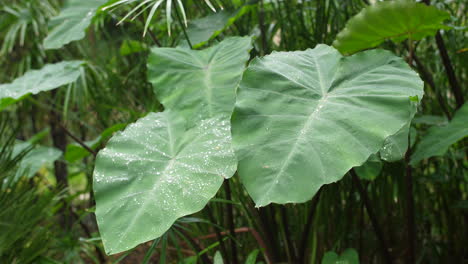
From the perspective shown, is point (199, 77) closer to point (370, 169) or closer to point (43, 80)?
point (370, 169)

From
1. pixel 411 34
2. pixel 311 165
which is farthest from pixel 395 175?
pixel 311 165

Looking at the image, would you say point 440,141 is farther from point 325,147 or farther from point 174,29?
point 174,29

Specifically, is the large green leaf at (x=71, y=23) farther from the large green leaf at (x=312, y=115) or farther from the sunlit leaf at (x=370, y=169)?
the sunlit leaf at (x=370, y=169)

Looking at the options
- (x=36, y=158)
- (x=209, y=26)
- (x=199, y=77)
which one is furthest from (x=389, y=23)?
(x=36, y=158)

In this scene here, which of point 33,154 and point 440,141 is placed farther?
point 33,154

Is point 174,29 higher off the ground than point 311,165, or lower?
lower

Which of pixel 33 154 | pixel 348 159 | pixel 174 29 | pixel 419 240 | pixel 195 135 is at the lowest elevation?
pixel 419 240
